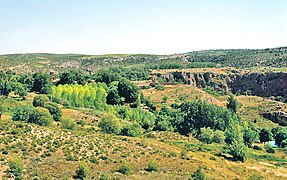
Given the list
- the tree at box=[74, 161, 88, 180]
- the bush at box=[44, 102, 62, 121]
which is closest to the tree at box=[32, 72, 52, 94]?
the bush at box=[44, 102, 62, 121]

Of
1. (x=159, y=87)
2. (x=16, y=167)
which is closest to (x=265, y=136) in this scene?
(x=159, y=87)

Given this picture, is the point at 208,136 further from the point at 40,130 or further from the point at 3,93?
the point at 3,93

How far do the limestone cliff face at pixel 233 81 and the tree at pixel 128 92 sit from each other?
61.5m

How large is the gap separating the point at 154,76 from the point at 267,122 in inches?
2715

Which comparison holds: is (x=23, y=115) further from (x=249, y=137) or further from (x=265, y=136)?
(x=265, y=136)

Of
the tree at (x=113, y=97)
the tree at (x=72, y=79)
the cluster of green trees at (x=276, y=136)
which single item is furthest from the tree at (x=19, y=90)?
the cluster of green trees at (x=276, y=136)

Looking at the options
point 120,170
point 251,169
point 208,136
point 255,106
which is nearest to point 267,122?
point 255,106

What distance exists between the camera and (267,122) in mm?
127312

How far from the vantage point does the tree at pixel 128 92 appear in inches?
4993

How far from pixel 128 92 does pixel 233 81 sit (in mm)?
80783

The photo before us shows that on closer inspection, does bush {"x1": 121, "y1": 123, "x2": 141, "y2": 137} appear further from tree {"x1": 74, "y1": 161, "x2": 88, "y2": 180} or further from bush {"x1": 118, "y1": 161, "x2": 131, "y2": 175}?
tree {"x1": 74, "y1": 161, "x2": 88, "y2": 180}

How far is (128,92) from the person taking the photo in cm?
12694

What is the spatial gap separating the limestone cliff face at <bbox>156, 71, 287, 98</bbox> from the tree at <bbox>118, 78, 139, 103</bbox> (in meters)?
61.5

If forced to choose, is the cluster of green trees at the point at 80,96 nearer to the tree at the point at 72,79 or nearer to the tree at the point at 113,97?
the tree at the point at 113,97
